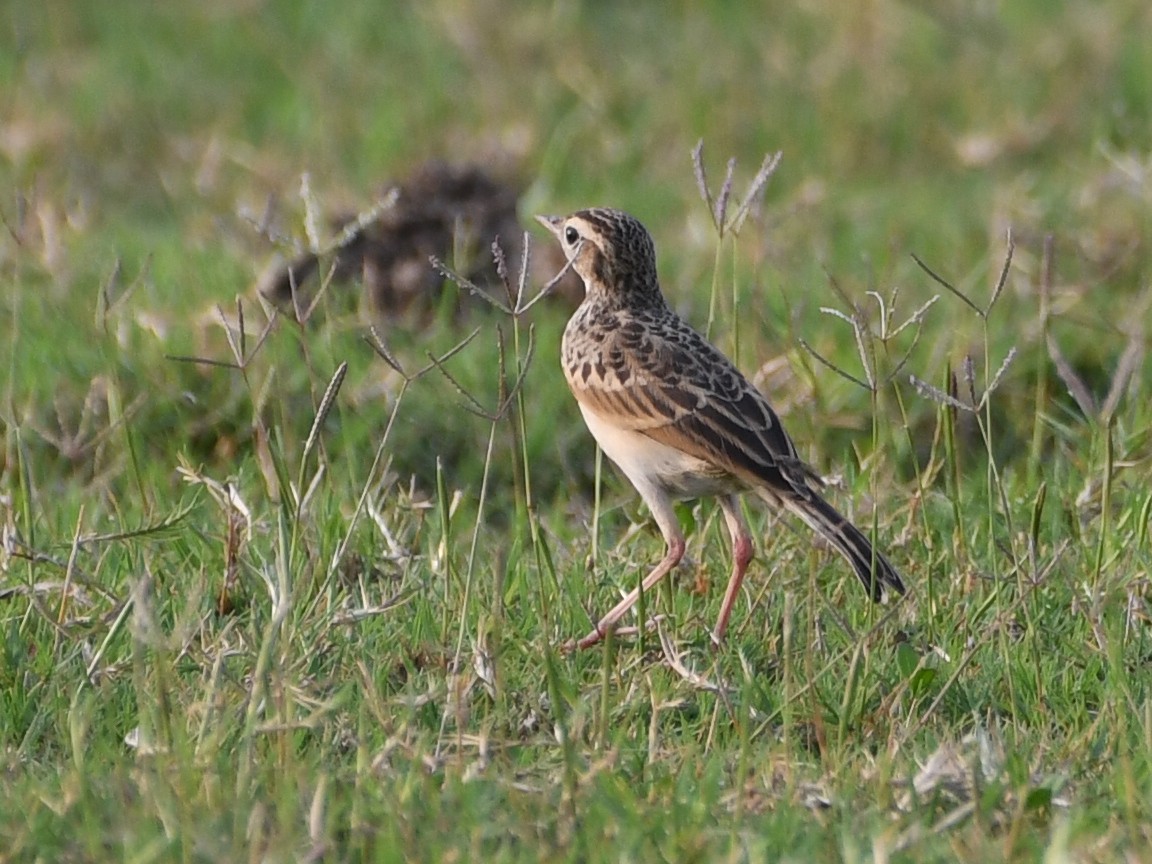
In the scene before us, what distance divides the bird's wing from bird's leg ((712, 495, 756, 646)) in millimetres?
183

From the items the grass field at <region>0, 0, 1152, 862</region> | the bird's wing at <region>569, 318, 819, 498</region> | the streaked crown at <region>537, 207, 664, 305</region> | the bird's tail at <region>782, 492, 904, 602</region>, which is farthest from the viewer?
Answer: the streaked crown at <region>537, 207, 664, 305</region>

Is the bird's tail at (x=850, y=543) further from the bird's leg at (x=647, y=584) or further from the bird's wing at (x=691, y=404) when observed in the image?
the bird's leg at (x=647, y=584)

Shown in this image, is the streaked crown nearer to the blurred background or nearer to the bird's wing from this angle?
the bird's wing

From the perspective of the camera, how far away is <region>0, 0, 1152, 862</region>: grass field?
3.56 m

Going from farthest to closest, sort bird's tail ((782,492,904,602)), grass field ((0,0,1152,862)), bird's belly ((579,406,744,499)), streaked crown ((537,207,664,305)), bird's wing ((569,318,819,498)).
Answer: streaked crown ((537,207,664,305)), bird's belly ((579,406,744,499)), bird's wing ((569,318,819,498)), bird's tail ((782,492,904,602)), grass field ((0,0,1152,862))

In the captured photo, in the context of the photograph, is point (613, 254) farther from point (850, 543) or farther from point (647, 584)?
point (850, 543)

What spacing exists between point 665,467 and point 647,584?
0.31 metres

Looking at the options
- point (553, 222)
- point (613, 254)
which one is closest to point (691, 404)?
point (613, 254)

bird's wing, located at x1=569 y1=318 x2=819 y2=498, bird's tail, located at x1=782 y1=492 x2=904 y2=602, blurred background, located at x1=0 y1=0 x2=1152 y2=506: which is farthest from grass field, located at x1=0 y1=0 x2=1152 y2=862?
bird's wing, located at x1=569 y1=318 x2=819 y2=498

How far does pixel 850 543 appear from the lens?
4504mm

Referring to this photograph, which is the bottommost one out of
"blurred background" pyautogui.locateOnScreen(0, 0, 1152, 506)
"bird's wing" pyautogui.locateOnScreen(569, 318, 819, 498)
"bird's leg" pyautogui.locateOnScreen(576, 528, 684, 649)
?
"blurred background" pyautogui.locateOnScreen(0, 0, 1152, 506)

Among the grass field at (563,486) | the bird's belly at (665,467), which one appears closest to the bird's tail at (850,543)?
the grass field at (563,486)

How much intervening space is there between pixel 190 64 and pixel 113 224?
2.39 m

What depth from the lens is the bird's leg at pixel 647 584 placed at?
4434 millimetres
